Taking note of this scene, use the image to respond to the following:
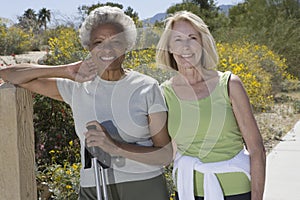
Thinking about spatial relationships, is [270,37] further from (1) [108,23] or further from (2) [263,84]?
(1) [108,23]

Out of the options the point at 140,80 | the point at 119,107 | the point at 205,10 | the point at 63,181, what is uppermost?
the point at 205,10

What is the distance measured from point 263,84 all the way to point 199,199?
9.19 meters

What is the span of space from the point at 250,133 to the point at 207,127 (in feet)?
0.63

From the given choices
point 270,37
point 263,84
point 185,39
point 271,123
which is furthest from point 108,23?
point 270,37

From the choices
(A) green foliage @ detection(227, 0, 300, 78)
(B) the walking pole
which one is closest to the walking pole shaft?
(B) the walking pole

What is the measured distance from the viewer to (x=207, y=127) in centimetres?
238

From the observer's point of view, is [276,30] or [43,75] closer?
[43,75]

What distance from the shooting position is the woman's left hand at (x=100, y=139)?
7.15 ft

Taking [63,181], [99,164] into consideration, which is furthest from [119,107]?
[63,181]

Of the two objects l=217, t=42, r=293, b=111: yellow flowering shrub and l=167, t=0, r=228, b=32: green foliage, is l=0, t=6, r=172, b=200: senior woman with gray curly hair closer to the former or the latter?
l=217, t=42, r=293, b=111: yellow flowering shrub

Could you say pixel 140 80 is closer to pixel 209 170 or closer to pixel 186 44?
pixel 186 44

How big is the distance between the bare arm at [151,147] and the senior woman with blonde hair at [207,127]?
6cm

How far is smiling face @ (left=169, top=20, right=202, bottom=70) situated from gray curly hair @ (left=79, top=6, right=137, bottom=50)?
0.70 feet

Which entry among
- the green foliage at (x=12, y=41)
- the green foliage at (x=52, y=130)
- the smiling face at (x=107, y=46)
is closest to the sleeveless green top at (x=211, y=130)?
the smiling face at (x=107, y=46)
